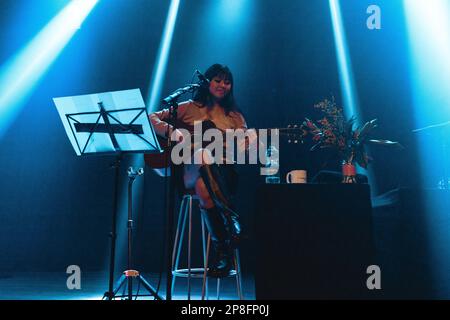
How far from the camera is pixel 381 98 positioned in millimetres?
4977

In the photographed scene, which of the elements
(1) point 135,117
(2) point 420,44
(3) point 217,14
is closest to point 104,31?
(3) point 217,14

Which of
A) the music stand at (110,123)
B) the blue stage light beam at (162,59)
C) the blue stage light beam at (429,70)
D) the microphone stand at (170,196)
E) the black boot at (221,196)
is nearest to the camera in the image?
the microphone stand at (170,196)

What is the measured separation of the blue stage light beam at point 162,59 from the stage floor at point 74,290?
176 cm

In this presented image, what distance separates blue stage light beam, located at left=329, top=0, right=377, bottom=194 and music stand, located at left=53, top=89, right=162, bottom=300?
2.85m

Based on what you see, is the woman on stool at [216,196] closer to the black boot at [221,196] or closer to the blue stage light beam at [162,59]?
the black boot at [221,196]

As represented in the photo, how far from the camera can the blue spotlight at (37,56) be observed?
4.96 meters

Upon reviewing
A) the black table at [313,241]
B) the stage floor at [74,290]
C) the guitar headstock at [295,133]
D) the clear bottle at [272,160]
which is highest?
the guitar headstock at [295,133]

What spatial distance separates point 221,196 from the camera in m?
2.74

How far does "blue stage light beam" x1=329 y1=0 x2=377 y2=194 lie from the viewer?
4.95 m

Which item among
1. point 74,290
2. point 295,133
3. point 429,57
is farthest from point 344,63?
point 74,290

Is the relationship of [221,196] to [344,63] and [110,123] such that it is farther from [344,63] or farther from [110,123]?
[344,63]

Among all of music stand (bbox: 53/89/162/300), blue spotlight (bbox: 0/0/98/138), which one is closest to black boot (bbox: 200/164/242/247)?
music stand (bbox: 53/89/162/300)

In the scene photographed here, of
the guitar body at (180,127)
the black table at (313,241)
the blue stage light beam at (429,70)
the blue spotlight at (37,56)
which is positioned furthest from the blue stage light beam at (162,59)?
the black table at (313,241)
